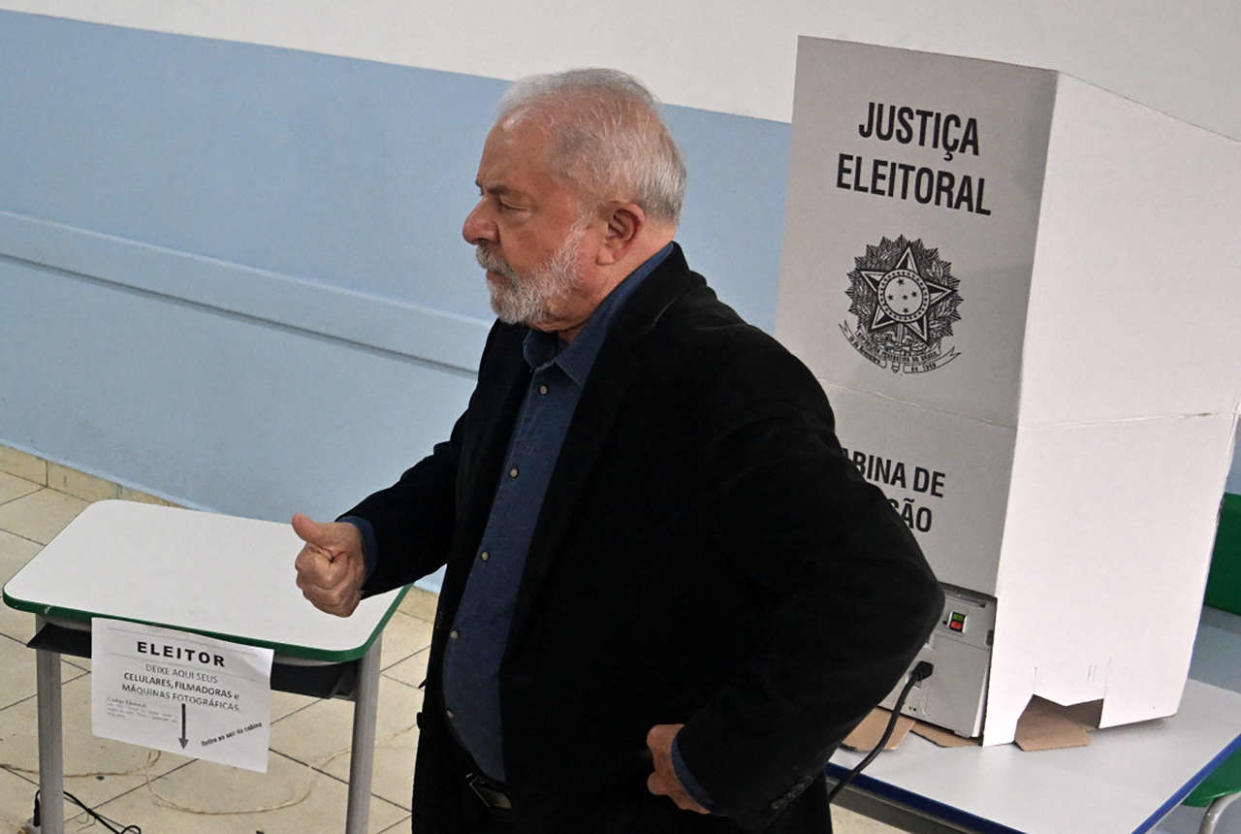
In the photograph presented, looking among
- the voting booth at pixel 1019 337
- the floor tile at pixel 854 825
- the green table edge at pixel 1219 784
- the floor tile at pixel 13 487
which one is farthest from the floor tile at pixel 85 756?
the green table edge at pixel 1219 784

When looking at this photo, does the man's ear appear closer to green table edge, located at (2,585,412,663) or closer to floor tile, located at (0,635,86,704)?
green table edge, located at (2,585,412,663)

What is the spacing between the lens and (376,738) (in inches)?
126

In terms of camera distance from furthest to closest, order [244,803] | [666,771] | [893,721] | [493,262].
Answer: [244,803] → [893,721] → [493,262] → [666,771]

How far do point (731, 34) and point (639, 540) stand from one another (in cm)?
182

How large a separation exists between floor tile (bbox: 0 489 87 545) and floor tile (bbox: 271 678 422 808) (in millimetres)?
1234

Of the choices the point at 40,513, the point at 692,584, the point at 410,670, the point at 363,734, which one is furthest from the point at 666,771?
the point at 40,513

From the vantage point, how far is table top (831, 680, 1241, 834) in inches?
67.4

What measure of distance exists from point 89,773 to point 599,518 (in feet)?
6.52

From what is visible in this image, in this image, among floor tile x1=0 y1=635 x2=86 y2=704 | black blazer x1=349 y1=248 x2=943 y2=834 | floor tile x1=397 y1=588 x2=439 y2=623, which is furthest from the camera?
floor tile x1=397 y1=588 x2=439 y2=623

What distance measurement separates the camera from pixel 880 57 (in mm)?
1753

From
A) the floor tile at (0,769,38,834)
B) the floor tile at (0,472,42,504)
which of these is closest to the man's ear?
the floor tile at (0,769,38,834)

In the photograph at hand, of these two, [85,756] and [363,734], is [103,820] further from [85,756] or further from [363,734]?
[363,734]

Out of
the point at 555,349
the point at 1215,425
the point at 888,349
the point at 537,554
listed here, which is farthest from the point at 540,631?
the point at 1215,425

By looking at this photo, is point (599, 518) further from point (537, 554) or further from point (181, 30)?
point (181, 30)
